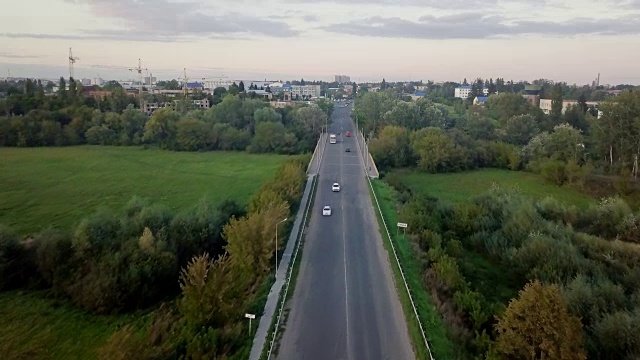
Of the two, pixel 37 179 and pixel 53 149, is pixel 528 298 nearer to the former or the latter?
pixel 37 179

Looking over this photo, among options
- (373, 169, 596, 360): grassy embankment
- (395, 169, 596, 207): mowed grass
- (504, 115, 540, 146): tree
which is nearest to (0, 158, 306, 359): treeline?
(373, 169, 596, 360): grassy embankment

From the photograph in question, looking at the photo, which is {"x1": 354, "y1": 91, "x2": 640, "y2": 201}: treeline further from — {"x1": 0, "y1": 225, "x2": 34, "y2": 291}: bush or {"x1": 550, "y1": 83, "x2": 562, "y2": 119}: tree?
{"x1": 0, "y1": 225, "x2": 34, "y2": 291}: bush

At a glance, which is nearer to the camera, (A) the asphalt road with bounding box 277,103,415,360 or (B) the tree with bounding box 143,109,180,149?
(A) the asphalt road with bounding box 277,103,415,360

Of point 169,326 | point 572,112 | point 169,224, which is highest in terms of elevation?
point 572,112

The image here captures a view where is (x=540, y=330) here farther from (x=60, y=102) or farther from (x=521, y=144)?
(x=60, y=102)

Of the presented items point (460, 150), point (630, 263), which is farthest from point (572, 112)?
point (630, 263)

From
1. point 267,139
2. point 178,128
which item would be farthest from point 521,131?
point 178,128

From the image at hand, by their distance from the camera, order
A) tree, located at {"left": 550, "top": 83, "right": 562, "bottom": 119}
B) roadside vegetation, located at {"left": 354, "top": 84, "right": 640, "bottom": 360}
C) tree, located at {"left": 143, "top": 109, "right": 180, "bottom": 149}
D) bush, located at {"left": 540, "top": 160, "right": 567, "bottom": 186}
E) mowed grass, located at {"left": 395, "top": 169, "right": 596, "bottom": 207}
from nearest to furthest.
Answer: roadside vegetation, located at {"left": 354, "top": 84, "right": 640, "bottom": 360} → mowed grass, located at {"left": 395, "top": 169, "right": 596, "bottom": 207} → bush, located at {"left": 540, "top": 160, "right": 567, "bottom": 186} → tree, located at {"left": 143, "top": 109, "right": 180, "bottom": 149} → tree, located at {"left": 550, "top": 83, "right": 562, "bottom": 119}
